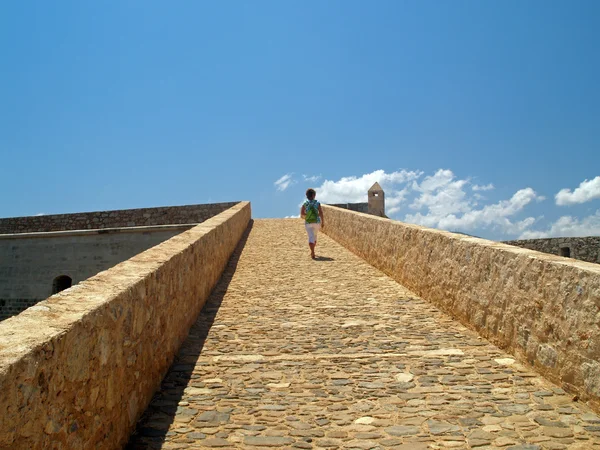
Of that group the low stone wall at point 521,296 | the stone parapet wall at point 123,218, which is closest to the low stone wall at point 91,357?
the low stone wall at point 521,296

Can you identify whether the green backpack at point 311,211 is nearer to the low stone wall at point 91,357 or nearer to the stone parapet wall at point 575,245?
the low stone wall at point 91,357

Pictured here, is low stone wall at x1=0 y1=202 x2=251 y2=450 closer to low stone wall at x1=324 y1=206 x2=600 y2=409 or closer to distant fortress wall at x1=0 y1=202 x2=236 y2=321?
low stone wall at x1=324 y1=206 x2=600 y2=409

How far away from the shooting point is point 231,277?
30.1 feet

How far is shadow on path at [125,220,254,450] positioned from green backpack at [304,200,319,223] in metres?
5.24

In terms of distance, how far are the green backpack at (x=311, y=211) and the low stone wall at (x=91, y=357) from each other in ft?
22.2

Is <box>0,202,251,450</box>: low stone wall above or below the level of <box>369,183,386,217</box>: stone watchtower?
below

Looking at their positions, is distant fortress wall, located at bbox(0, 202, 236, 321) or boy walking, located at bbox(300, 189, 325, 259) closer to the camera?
boy walking, located at bbox(300, 189, 325, 259)

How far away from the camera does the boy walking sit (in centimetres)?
1154

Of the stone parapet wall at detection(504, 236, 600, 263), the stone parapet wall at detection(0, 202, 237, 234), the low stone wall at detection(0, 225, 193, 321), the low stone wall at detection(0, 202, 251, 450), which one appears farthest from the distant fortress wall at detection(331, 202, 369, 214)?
the low stone wall at detection(0, 202, 251, 450)

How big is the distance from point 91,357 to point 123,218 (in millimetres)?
21083

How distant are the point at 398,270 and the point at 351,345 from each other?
11.3 feet

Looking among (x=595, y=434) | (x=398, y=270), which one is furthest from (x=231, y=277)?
(x=595, y=434)

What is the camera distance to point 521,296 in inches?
179

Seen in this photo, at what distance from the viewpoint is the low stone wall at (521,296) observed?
3652 millimetres
